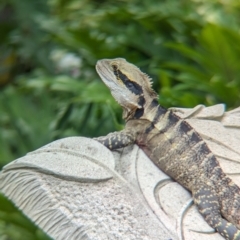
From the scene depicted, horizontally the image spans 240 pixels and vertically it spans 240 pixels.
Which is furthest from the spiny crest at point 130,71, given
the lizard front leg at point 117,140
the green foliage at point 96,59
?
the green foliage at point 96,59

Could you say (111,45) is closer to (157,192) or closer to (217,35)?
(217,35)

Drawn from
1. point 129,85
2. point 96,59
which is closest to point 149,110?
point 129,85

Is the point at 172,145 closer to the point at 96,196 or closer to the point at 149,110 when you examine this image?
the point at 149,110

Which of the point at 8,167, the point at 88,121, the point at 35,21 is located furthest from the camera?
the point at 35,21

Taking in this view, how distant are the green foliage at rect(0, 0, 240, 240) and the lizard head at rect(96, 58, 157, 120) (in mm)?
662

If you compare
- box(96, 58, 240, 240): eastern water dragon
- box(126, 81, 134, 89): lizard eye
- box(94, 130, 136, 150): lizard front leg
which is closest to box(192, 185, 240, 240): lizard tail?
box(96, 58, 240, 240): eastern water dragon

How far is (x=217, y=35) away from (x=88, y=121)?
33.0 inches

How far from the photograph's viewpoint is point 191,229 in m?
1.88

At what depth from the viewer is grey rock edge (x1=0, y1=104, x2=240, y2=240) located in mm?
1793

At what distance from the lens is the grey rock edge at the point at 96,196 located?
179 centimetres

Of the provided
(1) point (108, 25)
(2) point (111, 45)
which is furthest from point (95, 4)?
(2) point (111, 45)

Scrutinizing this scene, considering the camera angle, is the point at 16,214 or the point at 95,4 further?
the point at 95,4

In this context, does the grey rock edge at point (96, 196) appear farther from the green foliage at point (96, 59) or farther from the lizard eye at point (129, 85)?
the green foliage at point (96, 59)

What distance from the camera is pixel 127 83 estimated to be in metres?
2.23
